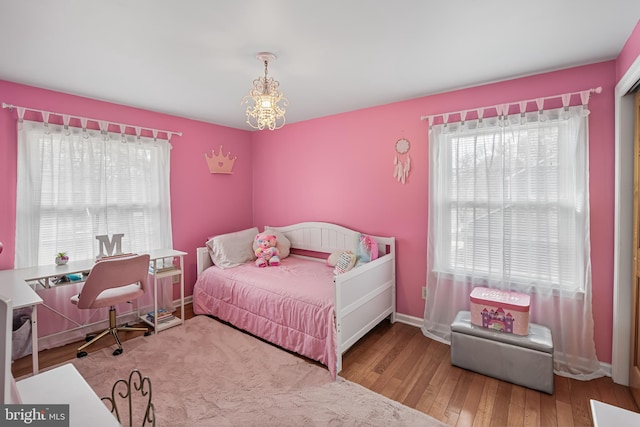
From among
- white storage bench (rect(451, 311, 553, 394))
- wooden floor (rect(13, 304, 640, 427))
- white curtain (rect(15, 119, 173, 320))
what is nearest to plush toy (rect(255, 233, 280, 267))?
white curtain (rect(15, 119, 173, 320))

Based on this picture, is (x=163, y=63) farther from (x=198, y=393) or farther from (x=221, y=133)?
(x=198, y=393)

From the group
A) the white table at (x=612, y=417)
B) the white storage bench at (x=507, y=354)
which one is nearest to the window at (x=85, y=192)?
the white storage bench at (x=507, y=354)

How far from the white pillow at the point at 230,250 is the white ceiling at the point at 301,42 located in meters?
1.70

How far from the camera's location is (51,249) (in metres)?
2.83

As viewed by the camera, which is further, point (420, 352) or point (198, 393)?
point (420, 352)

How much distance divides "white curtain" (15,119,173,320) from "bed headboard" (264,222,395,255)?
148 cm

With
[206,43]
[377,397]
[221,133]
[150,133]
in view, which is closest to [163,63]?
[206,43]

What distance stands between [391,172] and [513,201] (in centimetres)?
119

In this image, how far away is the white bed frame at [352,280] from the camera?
2.45 metres

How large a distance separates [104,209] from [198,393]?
2144 mm

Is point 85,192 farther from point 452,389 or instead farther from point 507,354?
point 507,354

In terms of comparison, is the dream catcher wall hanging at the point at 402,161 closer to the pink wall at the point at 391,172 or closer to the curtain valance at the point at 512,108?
the pink wall at the point at 391,172

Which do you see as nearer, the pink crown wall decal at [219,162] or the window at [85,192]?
the window at [85,192]

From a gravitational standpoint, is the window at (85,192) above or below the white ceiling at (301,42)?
below
